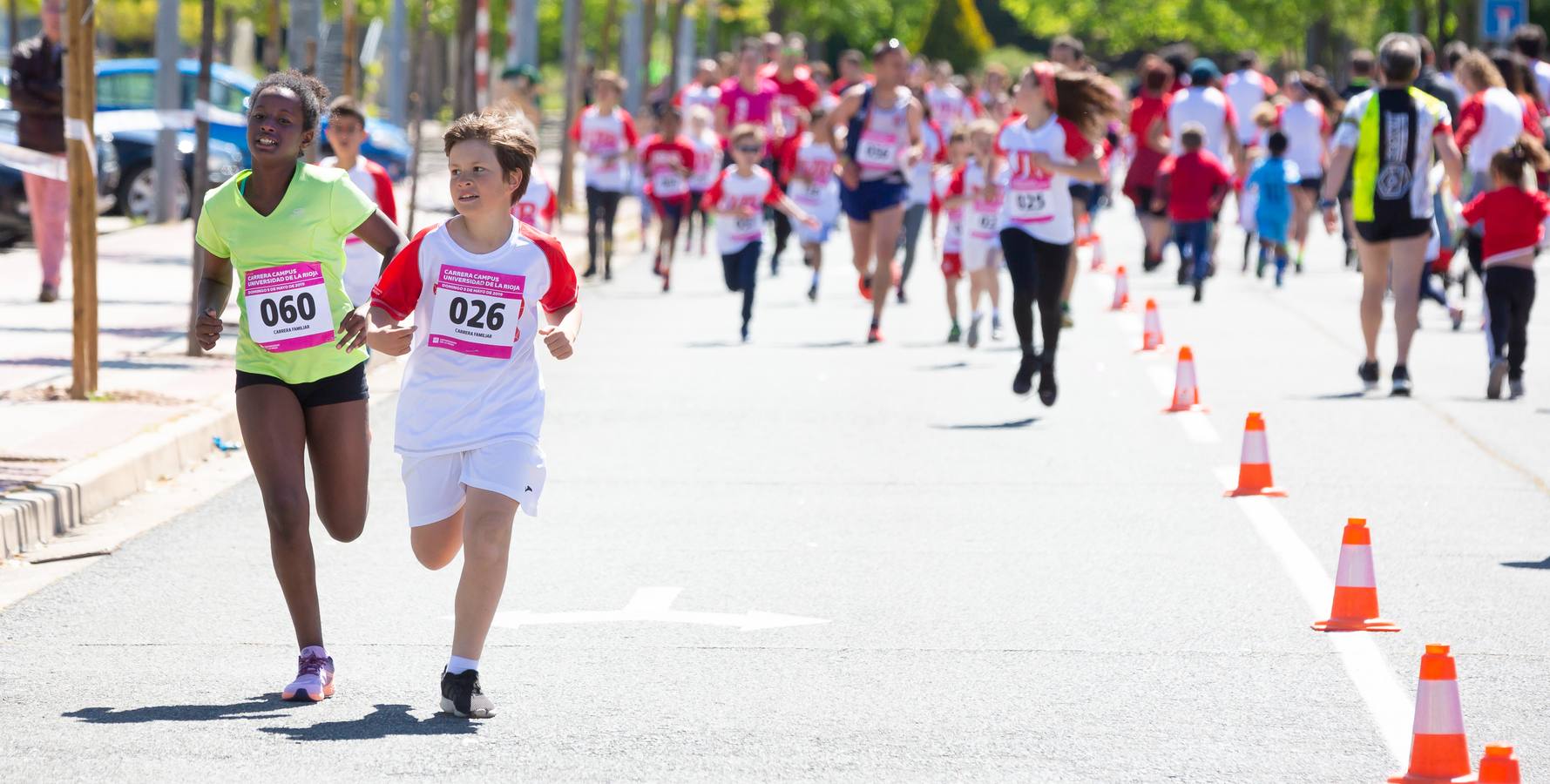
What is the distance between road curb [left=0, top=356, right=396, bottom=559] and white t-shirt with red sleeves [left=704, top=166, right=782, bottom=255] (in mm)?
5980

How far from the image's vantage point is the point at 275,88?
666 centimetres

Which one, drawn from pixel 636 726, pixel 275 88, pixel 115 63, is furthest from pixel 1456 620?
pixel 115 63

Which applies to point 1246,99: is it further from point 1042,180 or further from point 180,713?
point 180,713

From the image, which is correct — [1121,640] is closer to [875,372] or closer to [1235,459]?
[1235,459]

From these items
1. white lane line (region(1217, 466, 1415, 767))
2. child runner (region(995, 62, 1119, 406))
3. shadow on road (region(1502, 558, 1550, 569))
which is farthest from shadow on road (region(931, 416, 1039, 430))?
shadow on road (region(1502, 558, 1550, 569))

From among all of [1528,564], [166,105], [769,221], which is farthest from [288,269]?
[769,221]

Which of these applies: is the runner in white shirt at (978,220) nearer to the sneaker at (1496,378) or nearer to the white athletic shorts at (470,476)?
the sneaker at (1496,378)

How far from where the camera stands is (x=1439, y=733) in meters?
5.40

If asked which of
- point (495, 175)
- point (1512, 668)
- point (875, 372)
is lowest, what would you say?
point (875, 372)

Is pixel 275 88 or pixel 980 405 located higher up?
pixel 275 88

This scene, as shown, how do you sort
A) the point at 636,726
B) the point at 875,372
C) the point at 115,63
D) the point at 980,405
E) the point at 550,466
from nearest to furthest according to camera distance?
1. the point at 636,726
2. the point at 550,466
3. the point at 980,405
4. the point at 875,372
5. the point at 115,63

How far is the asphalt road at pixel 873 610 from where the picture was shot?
19.3 feet

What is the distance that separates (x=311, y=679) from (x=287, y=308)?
998mm

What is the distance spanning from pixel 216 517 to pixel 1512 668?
5.02 m
